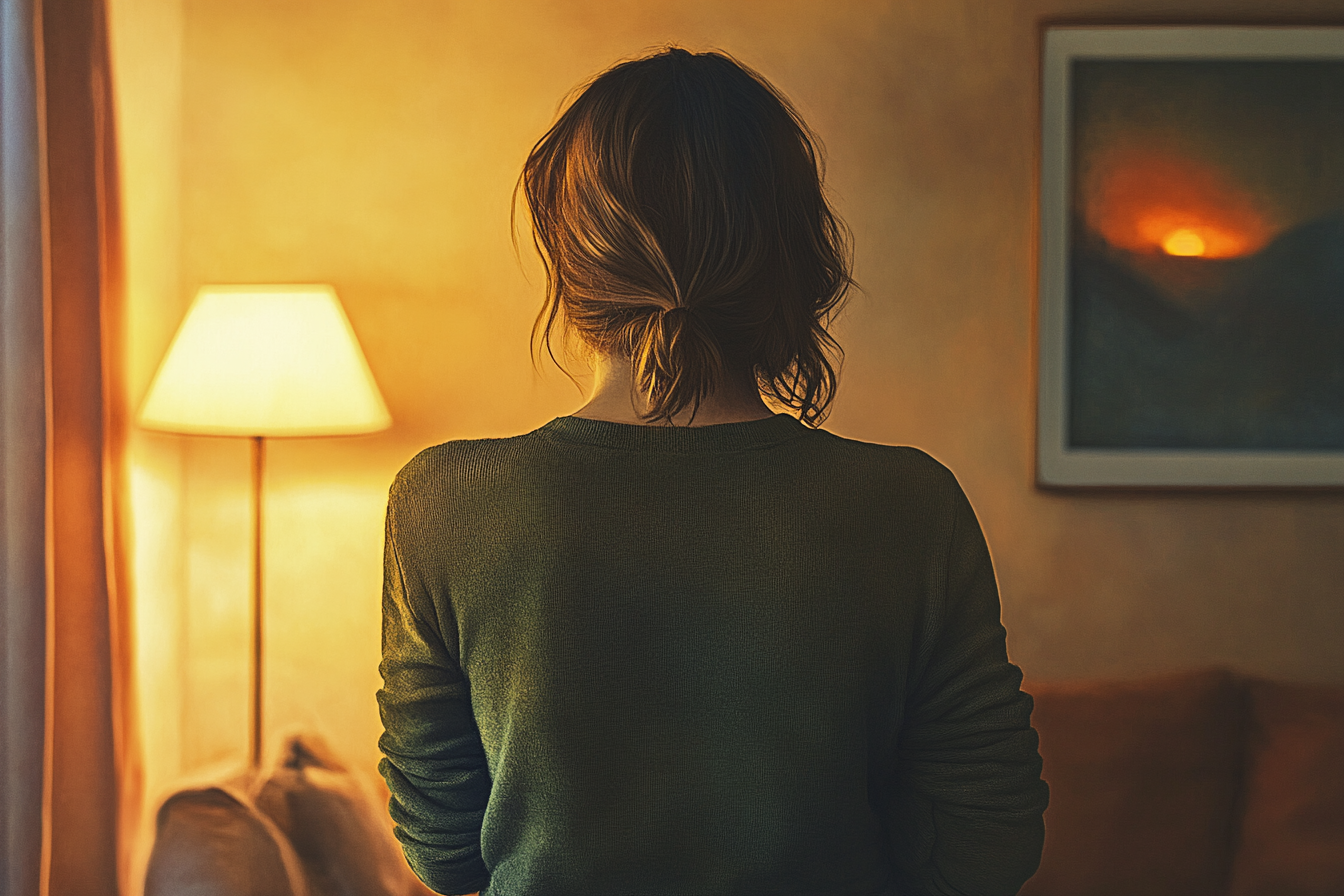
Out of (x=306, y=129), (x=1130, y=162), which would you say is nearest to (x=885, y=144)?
(x=1130, y=162)

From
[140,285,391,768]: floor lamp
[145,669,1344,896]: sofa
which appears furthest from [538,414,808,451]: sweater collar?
[145,669,1344,896]: sofa

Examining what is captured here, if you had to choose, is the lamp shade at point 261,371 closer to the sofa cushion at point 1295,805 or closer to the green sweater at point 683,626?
the green sweater at point 683,626

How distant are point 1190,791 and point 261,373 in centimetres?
186

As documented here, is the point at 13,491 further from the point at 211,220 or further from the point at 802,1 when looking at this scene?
the point at 802,1

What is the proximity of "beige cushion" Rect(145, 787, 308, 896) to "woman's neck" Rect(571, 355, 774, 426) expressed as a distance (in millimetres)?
1599

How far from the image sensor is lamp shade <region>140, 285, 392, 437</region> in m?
1.72

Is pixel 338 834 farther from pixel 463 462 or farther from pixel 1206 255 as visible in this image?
pixel 1206 255

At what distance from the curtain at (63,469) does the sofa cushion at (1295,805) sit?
2.10 meters

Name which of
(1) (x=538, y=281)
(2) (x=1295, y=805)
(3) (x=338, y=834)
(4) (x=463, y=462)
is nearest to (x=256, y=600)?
(3) (x=338, y=834)

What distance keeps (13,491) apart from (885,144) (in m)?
1.71

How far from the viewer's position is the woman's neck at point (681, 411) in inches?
25.7

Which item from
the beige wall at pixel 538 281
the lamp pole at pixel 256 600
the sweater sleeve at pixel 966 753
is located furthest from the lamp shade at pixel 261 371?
the sweater sleeve at pixel 966 753

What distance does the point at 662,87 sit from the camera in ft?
2.11

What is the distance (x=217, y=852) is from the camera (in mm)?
1847
